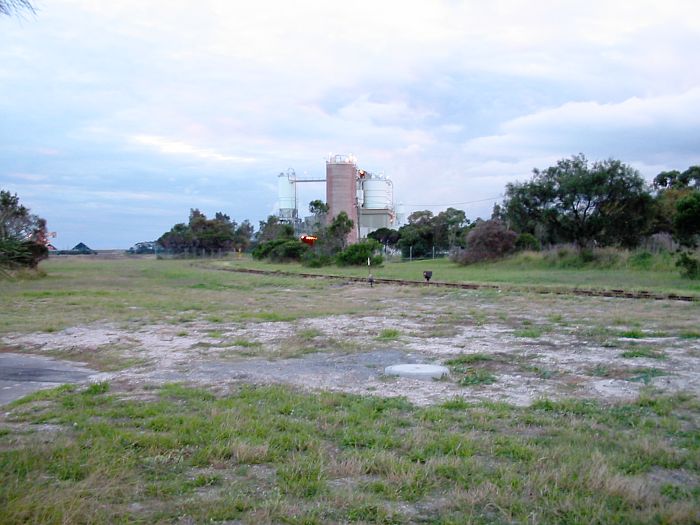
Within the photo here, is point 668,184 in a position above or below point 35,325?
above

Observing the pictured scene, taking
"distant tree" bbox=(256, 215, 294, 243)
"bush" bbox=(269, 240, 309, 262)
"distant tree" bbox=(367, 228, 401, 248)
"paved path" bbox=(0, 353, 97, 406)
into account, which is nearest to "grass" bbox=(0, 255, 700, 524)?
"paved path" bbox=(0, 353, 97, 406)

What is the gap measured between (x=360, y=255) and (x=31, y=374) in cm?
4127

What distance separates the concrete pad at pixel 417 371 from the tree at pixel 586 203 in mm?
38410

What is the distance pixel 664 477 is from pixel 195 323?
Result: 13745 millimetres

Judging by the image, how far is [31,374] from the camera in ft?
36.1

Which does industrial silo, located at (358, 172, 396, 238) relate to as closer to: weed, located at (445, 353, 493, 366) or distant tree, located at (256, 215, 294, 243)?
distant tree, located at (256, 215, 294, 243)

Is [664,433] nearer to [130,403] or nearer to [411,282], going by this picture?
[130,403]

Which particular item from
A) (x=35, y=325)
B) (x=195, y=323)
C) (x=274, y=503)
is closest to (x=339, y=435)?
(x=274, y=503)

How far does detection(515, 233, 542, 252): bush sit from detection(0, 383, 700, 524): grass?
4514cm

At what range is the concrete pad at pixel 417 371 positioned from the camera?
9.95m

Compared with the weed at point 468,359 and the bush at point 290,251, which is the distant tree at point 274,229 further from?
the weed at point 468,359

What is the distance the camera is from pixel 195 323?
58.2 feet

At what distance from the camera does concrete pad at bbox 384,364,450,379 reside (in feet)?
32.7

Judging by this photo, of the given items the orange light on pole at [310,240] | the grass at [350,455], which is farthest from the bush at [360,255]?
the grass at [350,455]
